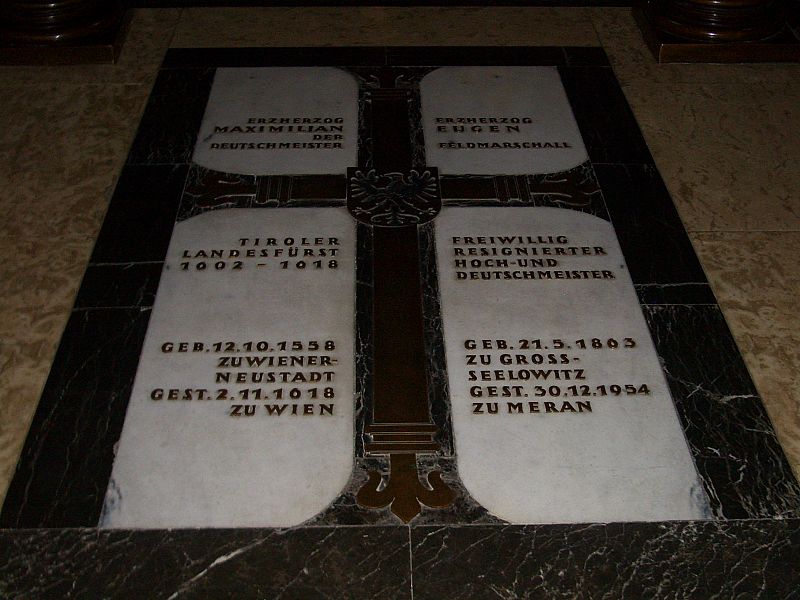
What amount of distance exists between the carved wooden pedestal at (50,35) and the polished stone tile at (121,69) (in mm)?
40

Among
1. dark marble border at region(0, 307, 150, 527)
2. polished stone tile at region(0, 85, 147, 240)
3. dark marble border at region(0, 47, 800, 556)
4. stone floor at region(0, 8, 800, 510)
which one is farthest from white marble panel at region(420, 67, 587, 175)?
dark marble border at region(0, 307, 150, 527)

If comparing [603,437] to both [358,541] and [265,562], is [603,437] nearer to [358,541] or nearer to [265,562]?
[358,541]

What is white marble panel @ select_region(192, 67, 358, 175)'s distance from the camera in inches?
120

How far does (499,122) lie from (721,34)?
3.78 ft

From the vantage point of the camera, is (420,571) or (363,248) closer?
(420,571)

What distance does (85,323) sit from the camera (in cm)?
246

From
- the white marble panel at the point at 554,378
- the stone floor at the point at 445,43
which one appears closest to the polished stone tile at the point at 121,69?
the stone floor at the point at 445,43

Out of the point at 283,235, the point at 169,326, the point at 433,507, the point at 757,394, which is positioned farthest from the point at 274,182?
the point at 757,394

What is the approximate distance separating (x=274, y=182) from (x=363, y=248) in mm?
471

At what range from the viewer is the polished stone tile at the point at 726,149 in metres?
2.93

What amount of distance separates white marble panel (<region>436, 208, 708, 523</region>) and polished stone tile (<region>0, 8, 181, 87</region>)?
1584 millimetres

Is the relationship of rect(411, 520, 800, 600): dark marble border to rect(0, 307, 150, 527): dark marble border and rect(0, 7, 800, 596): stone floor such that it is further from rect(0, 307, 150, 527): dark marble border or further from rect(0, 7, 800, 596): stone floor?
rect(0, 307, 150, 527): dark marble border

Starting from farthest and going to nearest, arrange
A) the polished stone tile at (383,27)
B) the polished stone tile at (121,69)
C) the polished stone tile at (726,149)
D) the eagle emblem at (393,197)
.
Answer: the polished stone tile at (383,27) < the polished stone tile at (121,69) < the polished stone tile at (726,149) < the eagle emblem at (393,197)

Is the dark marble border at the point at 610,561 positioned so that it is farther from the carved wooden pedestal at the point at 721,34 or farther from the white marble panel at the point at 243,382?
the carved wooden pedestal at the point at 721,34
